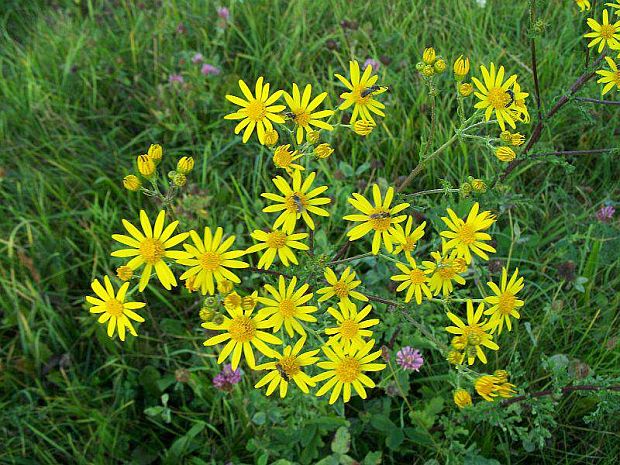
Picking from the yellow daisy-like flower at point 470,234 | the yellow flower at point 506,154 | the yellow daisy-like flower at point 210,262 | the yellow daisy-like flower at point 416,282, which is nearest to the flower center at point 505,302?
the yellow daisy-like flower at point 470,234

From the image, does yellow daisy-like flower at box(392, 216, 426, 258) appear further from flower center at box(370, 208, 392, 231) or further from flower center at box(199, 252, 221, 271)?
flower center at box(199, 252, 221, 271)

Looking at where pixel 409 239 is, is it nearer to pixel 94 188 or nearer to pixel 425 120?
pixel 425 120

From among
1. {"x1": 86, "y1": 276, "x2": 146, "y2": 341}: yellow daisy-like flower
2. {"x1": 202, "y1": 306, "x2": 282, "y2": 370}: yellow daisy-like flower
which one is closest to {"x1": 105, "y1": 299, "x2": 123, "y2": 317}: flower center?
{"x1": 86, "y1": 276, "x2": 146, "y2": 341}: yellow daisy-like flower

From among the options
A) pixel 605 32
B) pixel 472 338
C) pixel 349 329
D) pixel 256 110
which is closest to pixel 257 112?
pixel 256 110

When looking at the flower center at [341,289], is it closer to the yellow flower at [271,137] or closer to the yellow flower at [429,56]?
the yellow flower at [271,137]

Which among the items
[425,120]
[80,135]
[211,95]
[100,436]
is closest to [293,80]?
[211,95]

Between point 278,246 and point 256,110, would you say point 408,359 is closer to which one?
point 278,246
